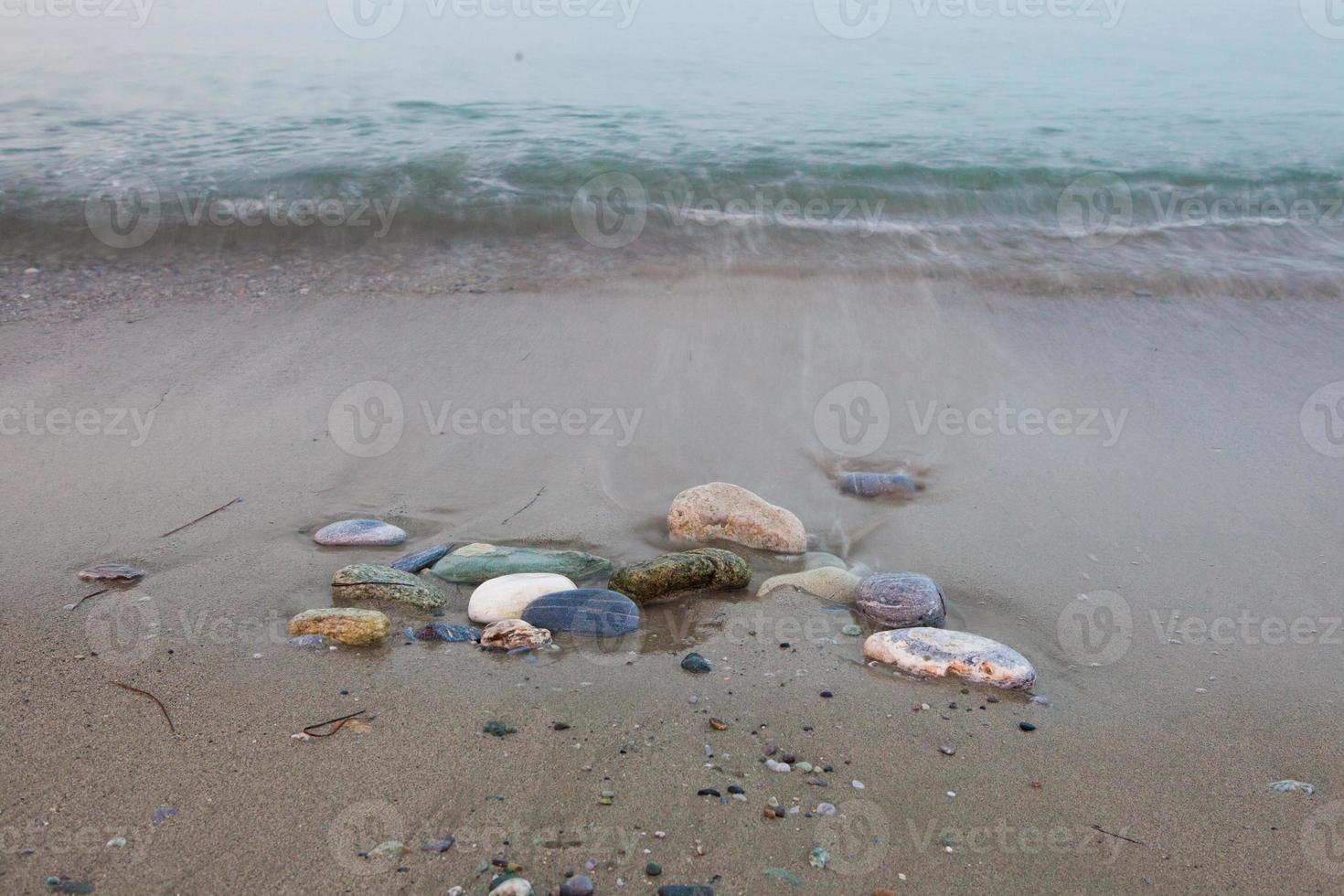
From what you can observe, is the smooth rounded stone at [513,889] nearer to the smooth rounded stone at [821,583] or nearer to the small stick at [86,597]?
the smooth rounded stone at [821,583]

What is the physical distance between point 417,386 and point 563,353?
2.50ft

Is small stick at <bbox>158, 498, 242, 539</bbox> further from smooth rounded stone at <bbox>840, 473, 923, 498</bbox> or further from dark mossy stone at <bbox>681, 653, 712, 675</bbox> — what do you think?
smooth rounded stone at <bbox>840, 473, 923, 498</bbox>

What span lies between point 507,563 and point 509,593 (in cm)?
24

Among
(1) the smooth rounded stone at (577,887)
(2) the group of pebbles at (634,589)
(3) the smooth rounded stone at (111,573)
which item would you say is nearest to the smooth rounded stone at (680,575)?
(2) the group of pebbles at (634,589)

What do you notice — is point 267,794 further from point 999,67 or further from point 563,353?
point 999,67

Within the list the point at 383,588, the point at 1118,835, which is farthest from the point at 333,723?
the point at 1118,835

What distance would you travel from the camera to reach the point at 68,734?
6.83ft

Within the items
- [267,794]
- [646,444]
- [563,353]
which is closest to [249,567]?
[267,794]

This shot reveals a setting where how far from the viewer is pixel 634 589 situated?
2.82m

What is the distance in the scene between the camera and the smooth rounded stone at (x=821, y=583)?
2916 mm

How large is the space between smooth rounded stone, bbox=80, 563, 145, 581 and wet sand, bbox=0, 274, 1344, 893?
Answer: 2.3 inches

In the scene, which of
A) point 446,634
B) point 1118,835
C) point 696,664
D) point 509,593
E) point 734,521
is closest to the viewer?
point 1118,835

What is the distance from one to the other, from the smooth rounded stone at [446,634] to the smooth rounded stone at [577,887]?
3.22ft

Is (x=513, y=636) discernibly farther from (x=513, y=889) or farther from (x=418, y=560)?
(x=513, y=889)
